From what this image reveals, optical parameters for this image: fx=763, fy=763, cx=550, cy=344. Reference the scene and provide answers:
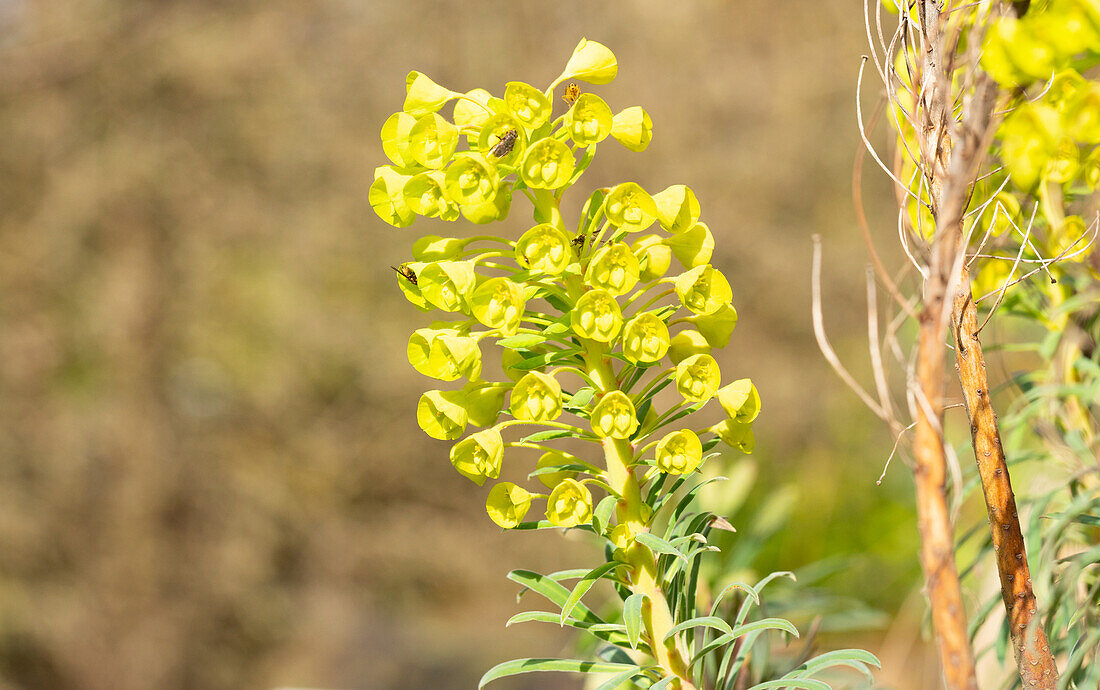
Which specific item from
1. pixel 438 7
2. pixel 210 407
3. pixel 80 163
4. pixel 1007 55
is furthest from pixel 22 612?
pixel 1007 55

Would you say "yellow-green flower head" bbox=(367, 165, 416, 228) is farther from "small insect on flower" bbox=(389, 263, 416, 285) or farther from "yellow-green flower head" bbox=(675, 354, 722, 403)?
"yellow-green flower head" bbox=(675, 354, 722, 403)

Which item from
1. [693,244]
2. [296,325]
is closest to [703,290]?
[693,244]

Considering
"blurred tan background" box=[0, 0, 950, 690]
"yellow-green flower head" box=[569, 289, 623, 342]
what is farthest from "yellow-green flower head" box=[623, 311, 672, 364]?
"blurred tan background" box=[0, 0, 950, 690]

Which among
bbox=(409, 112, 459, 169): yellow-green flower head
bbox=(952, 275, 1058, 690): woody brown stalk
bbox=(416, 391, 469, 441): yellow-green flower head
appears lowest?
bbox=(952, 275, 1058, 690): woody brown stalk

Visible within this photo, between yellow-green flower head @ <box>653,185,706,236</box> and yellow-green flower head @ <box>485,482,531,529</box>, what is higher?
yellow-green flower head @ <box>653,185,706,236</box>

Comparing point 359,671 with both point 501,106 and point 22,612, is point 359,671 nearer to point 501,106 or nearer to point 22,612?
point 22,612
